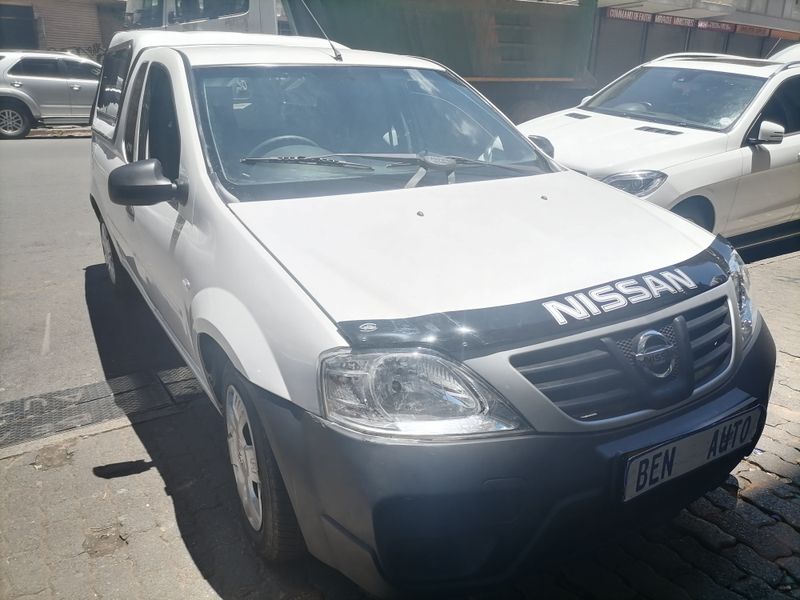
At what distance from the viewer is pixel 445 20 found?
10.1m

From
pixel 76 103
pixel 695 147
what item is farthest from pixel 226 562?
pixel 76 103

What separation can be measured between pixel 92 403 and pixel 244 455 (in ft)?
5.40

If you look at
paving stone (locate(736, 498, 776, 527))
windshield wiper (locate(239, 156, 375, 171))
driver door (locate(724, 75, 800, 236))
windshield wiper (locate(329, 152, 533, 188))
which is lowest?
paving stone (locate(736, 498, 776, 527))

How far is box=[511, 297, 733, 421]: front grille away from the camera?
1.99 meters

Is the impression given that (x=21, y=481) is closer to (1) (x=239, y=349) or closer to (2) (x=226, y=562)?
(2) (x=226, y=562)

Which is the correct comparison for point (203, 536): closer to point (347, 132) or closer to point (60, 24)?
point (347, 132)

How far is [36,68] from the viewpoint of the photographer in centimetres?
1436

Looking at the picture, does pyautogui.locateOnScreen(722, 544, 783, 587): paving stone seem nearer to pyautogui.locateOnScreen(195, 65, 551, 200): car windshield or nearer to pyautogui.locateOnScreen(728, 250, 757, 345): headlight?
pyautogui.locateOnScreen(728, 250, 757, 345): headlight

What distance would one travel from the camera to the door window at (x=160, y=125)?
3.17 meters

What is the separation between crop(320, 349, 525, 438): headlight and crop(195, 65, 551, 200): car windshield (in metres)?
1.01

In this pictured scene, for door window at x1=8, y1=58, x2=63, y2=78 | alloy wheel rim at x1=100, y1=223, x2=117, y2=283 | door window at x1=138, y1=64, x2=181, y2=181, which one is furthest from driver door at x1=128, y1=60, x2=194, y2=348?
door window at x1=8, y1=58, x2=63, y2=78

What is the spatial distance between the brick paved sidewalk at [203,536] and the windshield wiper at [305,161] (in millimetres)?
1325

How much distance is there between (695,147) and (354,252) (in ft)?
13.0

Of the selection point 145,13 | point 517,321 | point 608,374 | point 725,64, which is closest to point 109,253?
point 517,321
